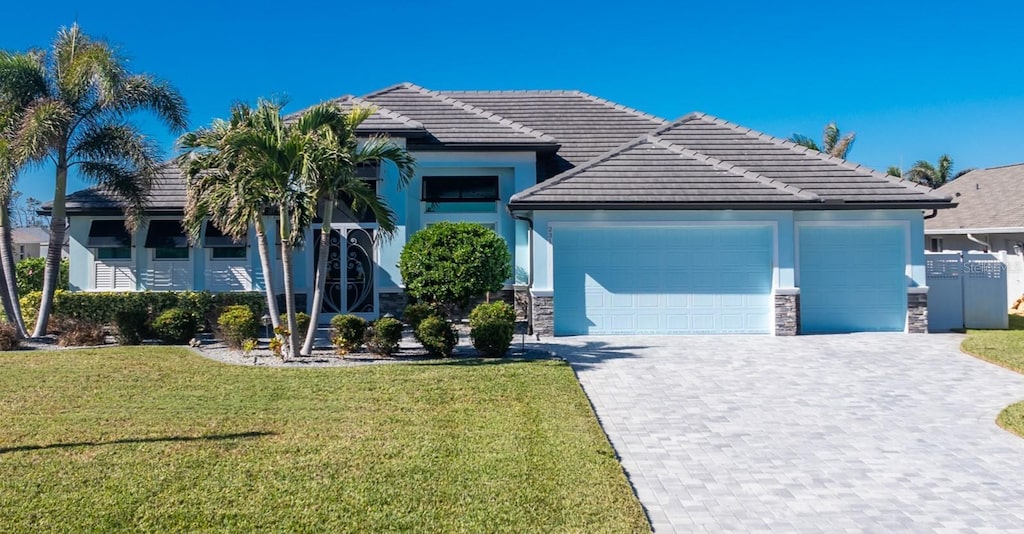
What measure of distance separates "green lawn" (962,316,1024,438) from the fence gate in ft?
1.74

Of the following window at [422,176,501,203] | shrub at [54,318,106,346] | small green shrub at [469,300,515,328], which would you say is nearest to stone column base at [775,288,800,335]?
small green shrub at [469,300,515,328]

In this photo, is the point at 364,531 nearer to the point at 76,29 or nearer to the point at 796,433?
the point at 796,433

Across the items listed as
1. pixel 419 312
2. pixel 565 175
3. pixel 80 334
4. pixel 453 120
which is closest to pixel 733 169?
pixel 565 175

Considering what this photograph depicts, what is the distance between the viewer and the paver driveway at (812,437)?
226 inches

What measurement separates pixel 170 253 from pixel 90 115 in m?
3.93

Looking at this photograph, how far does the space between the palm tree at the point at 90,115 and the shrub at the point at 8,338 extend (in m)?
1.29

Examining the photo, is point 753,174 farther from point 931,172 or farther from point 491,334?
point 931,172

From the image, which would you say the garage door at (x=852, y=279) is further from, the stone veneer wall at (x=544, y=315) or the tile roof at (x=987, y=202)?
the tile roof at (x=987, y=202)

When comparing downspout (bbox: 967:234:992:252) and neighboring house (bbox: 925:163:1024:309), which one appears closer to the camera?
neighboring house (bbox: 925:163:1024:309)

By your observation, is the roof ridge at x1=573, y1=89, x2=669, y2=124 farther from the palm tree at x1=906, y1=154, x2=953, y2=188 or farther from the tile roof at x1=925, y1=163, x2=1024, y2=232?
the palm tree at x1=906, y1=154, x2=953, y2=188

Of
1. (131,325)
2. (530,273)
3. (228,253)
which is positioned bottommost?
(131,325)

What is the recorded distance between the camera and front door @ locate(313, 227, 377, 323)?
1772 centimetres

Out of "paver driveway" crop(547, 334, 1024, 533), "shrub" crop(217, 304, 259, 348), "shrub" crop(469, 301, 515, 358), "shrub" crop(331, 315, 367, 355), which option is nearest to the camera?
"paver driveway" crop(547, 334, 1024, 533)

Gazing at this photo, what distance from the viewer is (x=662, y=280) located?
53.0ft
